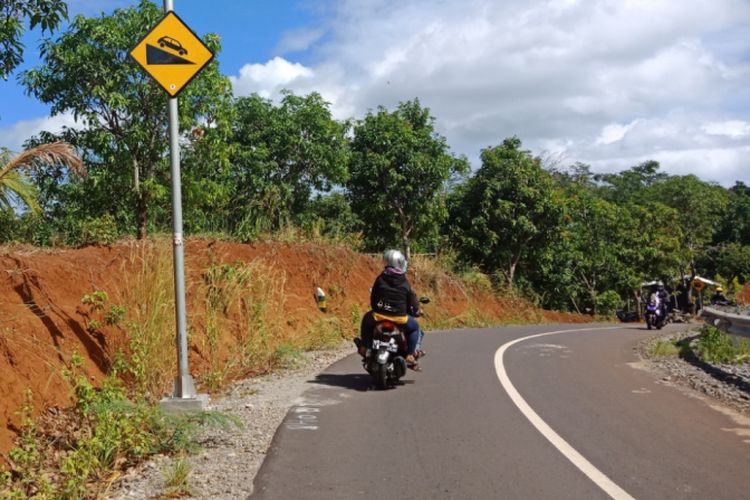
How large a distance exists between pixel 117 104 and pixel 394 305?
6651mm

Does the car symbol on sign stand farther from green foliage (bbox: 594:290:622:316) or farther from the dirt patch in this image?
green foliage (bbox: 594:290:622:316)

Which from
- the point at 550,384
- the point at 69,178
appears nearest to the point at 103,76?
the point at 69,178

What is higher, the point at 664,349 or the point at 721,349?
the point at 721,349

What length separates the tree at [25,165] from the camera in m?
9.84

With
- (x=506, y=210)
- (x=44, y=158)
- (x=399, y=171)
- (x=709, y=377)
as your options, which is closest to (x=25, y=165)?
(x=44, y=158)

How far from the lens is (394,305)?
10336mm

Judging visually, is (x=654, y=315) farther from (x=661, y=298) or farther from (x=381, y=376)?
(x=381, y=376)

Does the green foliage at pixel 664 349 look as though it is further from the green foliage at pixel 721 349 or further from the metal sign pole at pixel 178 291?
the metal sign pole at pixel 178 291

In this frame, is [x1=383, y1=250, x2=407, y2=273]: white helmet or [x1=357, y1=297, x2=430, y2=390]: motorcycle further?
[x1=383, y1=250, x2=407, y2=273]: white helmet

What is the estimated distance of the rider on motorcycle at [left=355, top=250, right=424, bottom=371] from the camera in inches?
407

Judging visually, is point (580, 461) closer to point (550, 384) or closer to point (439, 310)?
point (550, 384)

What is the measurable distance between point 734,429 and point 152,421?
5.88 metres

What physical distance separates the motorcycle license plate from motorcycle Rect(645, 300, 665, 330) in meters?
15.8

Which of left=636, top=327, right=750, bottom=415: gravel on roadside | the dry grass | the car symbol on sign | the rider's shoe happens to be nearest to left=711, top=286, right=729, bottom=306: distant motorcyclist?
left=636, top=327, right=750, bottom=415: gravel on roadside
